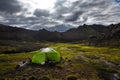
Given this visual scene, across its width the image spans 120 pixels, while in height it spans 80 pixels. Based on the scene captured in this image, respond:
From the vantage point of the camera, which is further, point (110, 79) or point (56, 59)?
point (56, 59)

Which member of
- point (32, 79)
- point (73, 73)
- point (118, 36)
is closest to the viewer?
point (32, 79)

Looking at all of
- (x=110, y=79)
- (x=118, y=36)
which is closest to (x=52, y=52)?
(x=110, y=79)

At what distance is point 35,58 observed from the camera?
146 ft

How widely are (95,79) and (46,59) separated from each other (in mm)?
14379

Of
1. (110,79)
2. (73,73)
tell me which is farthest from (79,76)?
(110,79)

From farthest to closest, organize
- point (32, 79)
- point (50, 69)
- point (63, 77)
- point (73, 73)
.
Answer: point (50, 69)
point (73, 73)
point (63, 77)
point (32, 79)

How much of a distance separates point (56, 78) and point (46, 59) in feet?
38.2

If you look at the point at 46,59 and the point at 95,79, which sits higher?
the point at 46,59

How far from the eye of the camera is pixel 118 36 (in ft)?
568

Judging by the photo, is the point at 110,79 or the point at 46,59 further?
the point at 46,59

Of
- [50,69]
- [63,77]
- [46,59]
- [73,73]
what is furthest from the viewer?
[46,59]

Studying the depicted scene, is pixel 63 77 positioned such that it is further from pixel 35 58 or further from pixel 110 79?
pixel 35 58

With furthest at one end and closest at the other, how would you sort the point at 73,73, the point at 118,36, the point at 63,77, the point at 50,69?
the point at 118,36, the point at 50,69, the point at 73,73, the point at 63,77

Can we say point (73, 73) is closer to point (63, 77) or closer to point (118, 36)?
point (63, 77)
